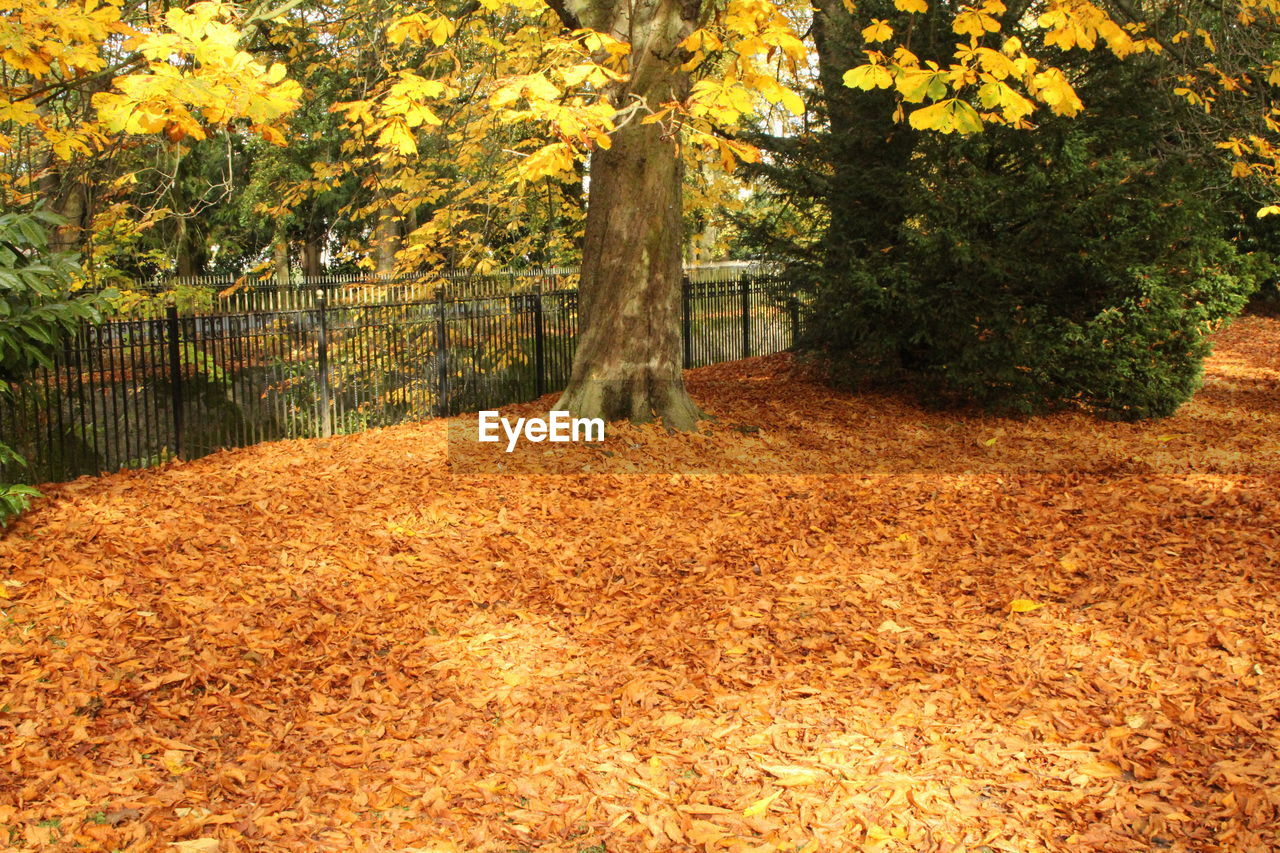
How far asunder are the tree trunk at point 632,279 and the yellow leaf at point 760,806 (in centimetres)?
612

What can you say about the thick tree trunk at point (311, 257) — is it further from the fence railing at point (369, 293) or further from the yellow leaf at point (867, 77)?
the yellow leaf at point (867, 77)

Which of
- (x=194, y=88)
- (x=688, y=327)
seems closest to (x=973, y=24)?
(x=194, y=88)

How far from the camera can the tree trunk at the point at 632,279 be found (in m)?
9.89

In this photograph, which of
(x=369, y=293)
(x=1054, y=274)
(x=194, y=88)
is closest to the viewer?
(x=194, y=88)

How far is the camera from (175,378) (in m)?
9.97

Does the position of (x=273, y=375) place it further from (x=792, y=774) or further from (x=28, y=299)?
(x=792, y=774)

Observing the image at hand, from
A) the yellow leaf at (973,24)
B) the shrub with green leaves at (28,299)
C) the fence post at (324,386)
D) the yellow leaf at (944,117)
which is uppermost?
the yellow leaf at (973,24)

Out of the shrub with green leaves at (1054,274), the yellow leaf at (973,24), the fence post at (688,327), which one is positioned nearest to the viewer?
the yellow leaf at (973,24)

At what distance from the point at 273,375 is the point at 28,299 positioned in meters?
4.12

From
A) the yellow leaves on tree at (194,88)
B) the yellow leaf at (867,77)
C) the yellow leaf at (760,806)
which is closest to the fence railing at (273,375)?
the yellow leaves on tree at (194,88)

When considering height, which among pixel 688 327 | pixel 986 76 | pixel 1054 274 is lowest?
pixel 688 327

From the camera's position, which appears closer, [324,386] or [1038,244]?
[1038,244]

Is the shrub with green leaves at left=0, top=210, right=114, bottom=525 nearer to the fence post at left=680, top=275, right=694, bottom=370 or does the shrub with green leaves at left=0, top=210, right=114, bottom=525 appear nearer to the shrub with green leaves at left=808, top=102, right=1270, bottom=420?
the shrub with green leaves at left=808, top=102, right=1270, bottom=420

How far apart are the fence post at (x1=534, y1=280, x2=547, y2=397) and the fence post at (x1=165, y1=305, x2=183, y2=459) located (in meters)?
4.80
